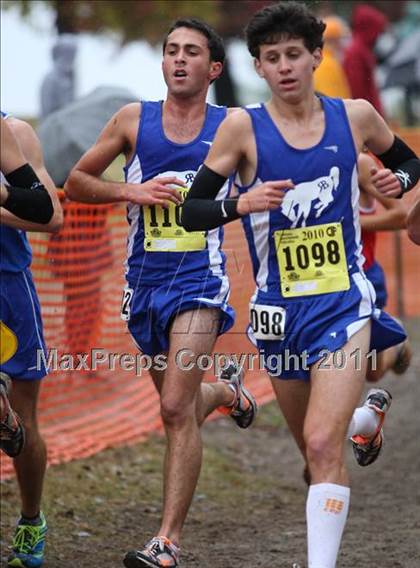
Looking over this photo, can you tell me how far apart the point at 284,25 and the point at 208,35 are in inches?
43.5

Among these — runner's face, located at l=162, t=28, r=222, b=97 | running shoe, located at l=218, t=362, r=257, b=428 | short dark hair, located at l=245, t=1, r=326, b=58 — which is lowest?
running shoe, located at l=218, t=362, r=257, b=428

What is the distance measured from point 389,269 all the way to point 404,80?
5238mm

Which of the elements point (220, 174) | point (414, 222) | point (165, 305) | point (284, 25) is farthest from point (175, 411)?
point (284, 25)

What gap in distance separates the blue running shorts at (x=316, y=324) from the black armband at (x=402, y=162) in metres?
0.54

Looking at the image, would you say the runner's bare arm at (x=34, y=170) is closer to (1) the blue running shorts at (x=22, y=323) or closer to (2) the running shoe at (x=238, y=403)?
(1) the blue running shorts at (x=22, y=323)

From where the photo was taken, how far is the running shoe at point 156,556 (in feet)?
20.9

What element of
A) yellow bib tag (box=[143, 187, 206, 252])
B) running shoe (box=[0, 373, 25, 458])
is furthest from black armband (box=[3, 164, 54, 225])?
yellow bib tag (box=[143, 187, 206, 252])

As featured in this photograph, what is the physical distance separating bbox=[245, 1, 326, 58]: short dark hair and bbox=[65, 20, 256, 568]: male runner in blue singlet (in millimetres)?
959

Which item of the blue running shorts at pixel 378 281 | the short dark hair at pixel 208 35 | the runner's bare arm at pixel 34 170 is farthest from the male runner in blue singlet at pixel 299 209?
the blue running shorts at pixel 378 281

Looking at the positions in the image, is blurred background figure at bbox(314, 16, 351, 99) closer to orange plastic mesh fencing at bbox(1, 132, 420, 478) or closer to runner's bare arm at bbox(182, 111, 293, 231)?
orange plastic mesh fencing at bbox(1, 132, 420, 478)

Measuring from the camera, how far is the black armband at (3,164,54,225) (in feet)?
19.4

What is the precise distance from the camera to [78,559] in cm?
739

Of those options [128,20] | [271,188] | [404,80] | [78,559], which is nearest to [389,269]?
[404,80]

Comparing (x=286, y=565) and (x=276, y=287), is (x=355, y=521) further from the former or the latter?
(x=276, y=287)
